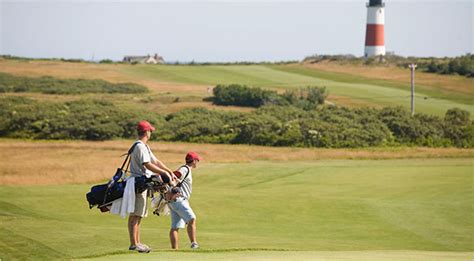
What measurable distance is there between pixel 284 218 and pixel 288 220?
279 mm

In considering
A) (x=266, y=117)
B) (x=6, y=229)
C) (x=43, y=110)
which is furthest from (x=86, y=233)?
(x=43, y=110)

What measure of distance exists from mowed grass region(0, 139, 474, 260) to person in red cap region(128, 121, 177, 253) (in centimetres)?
41

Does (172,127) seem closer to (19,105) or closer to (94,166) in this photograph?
(19,105)

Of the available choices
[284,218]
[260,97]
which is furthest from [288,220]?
[260,97]

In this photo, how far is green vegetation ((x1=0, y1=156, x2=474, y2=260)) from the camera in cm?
1789

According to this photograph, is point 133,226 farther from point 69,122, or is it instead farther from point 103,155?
point 69,122

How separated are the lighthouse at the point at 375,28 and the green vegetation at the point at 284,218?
72.1 metres

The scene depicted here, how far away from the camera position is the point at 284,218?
22656 mm

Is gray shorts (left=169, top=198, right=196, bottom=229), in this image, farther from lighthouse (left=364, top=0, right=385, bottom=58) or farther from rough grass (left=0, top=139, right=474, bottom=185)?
lighthouse (left=364, top=0, right=385, bottom=58)

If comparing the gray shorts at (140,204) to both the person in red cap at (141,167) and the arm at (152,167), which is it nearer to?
the person in red cap at (141,167)

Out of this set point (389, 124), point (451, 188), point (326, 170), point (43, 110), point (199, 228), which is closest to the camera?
point (199, 228)

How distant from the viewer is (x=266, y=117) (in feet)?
183

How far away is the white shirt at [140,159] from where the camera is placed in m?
14.0

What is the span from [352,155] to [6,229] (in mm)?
27369
